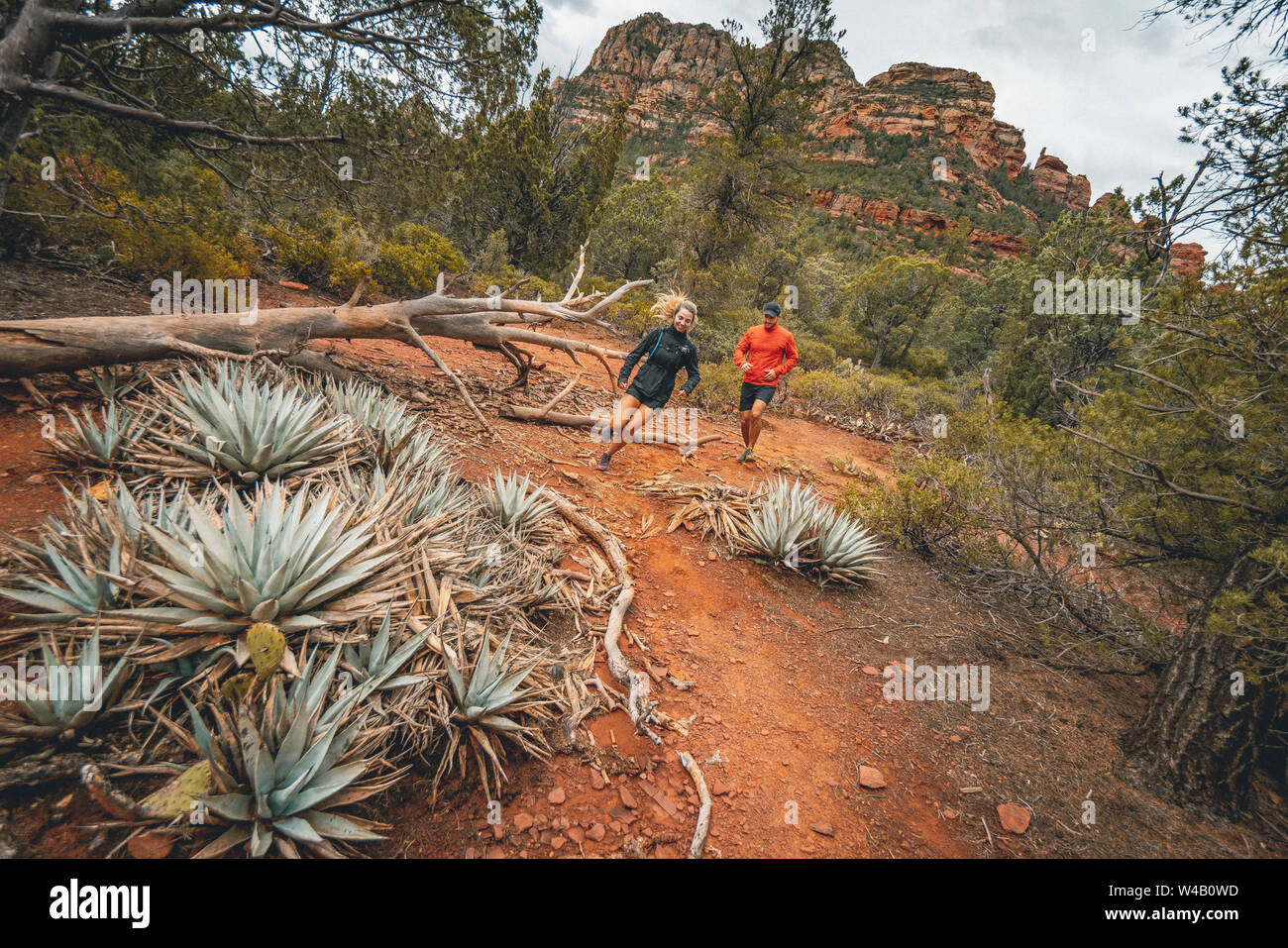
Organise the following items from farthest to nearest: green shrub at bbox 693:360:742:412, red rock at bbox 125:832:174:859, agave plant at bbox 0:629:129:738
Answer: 1. green shrub at bbox 693:360:742:412
2. agave plant at bbox 0:629:129:738
3. red rock at bbox 125:832:174:859

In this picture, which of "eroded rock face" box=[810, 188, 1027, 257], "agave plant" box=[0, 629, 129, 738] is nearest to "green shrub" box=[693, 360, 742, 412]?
"agave plant" box=[0, 629, 129, 738]

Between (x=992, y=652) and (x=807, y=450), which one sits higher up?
(x=807, y=450)

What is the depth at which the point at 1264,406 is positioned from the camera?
268cm

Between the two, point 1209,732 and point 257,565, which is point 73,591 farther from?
point 1209,732

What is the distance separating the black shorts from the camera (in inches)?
212

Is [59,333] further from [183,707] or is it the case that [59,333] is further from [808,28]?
[808,28]

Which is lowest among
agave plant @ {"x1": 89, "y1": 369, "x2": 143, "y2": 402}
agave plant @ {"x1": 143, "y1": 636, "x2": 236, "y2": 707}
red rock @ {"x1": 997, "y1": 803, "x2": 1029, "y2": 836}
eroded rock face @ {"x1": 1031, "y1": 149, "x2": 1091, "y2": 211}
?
red rock @ {"x1": 997, "y1": 803, "x2": 1029, "y2": 836}

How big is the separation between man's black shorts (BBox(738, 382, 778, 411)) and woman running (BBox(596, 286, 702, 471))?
3.74 feet

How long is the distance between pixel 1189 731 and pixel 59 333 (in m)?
7.67

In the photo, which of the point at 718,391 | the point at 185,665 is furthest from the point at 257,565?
the point at 718,391

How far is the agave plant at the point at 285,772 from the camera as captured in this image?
1.39 m

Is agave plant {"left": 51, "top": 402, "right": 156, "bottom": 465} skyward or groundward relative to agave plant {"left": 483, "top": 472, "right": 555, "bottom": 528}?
skyward

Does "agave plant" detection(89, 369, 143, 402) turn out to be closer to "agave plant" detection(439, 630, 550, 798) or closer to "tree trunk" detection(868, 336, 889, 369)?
"agave plant" detection(439, 630, 550, 798)

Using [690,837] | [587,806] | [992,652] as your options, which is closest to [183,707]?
[587,806]
